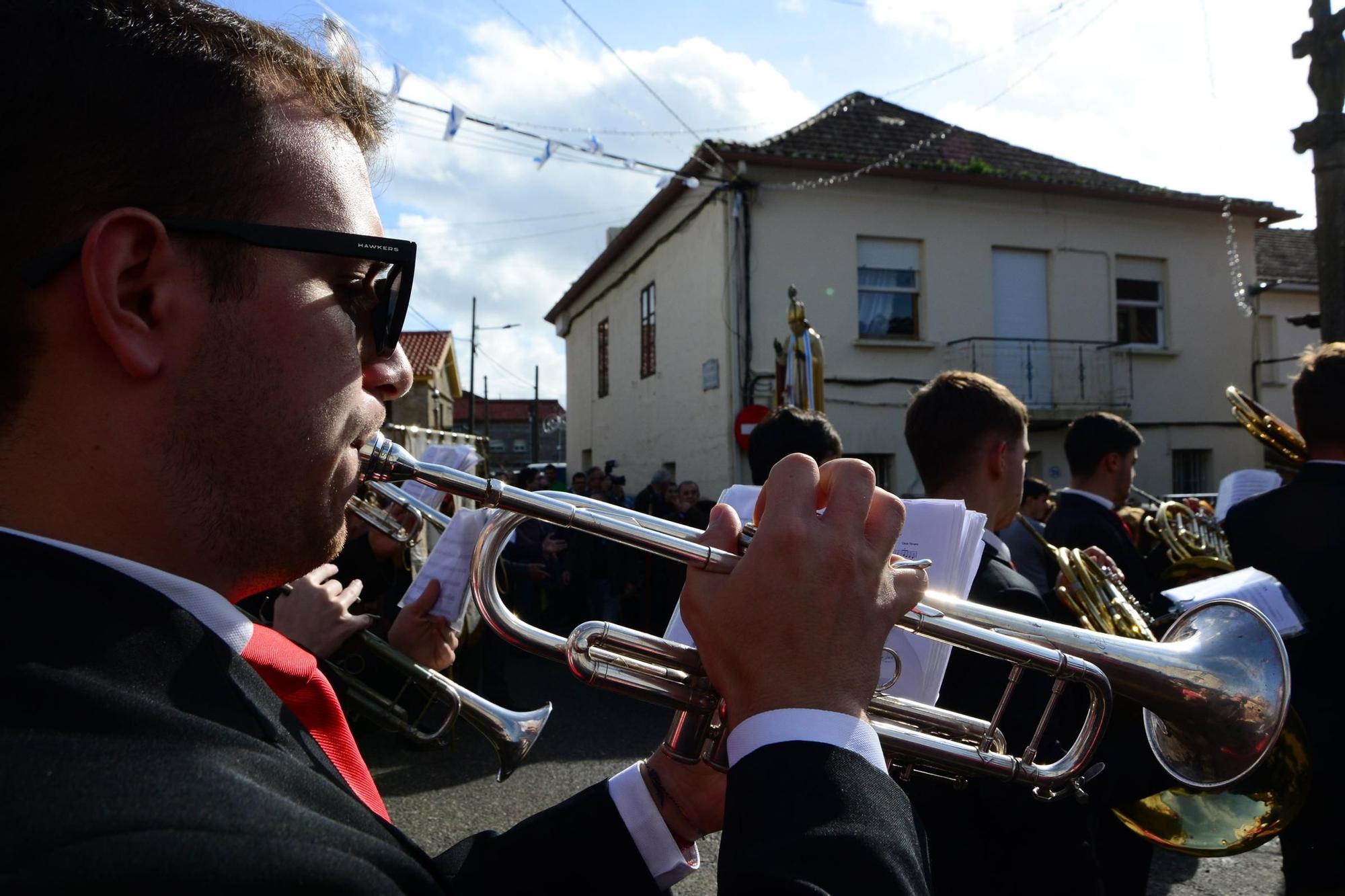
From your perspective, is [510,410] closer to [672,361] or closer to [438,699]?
[672,361]

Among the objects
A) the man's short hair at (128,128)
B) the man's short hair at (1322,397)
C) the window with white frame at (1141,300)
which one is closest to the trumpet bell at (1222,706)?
the man's short hair at (1322,397)

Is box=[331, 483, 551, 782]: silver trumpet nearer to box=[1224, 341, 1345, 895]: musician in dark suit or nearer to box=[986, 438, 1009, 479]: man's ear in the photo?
box=[986, 438, 1009, 479]: man's ear

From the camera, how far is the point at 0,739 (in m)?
0.67

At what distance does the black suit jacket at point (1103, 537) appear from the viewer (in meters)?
4.24

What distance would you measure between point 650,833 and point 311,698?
581 mm

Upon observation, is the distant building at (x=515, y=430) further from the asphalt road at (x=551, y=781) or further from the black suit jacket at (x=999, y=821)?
the black suit jacket at (x=999, y=821)

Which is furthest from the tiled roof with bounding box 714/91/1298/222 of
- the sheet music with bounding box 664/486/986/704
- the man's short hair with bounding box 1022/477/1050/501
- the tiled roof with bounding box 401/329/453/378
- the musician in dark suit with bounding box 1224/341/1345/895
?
the tiled roof with bounding box 401/329/453/378

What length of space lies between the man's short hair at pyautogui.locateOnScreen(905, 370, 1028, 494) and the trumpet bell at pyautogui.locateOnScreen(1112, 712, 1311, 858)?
1052mm

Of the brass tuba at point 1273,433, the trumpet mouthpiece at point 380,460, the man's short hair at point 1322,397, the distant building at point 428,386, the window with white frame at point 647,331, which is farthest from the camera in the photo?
the distant building at point 428,386

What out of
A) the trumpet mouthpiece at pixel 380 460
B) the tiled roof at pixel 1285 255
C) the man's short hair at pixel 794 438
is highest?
the tiled roof at pixel 1285 255

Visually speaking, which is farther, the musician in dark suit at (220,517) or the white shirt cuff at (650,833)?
the white shirt cuff at (650,833)

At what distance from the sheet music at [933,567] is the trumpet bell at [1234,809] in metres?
1.00

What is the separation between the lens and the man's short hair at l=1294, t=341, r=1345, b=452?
115 inches

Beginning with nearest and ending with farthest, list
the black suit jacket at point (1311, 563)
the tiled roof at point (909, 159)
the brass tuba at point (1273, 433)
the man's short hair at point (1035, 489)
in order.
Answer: the black suit jacket at point (1311, 563) → the brass tuba at point (1273, 433) → the man's short hair at point (1035, 489) → the tiled roof at point (909, 159)
